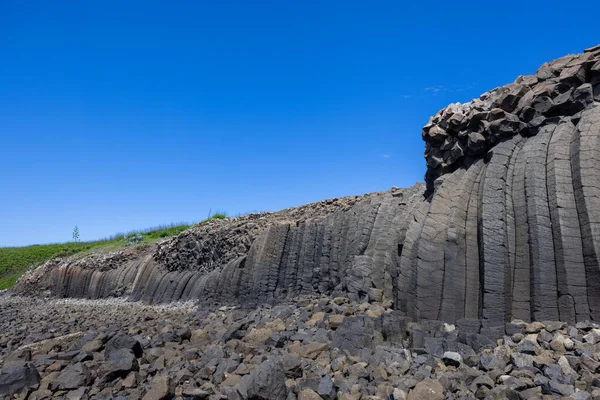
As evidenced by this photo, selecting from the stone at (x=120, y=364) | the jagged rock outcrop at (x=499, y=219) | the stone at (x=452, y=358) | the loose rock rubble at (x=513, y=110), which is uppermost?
the loose rock rubble at (x=513, y=110)

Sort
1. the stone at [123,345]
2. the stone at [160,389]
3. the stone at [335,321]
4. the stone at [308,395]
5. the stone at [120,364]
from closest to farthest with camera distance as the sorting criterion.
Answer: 1. the stone at [308,395]
2. the stone at [160,389]
3. the stone at [120,364]
4. the stone at [123,345]
5. the stone at [335,321]

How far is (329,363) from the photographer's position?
637 centimetres

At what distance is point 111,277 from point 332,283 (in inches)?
805

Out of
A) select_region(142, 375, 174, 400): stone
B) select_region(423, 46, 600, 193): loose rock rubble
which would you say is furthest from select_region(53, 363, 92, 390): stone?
select_region(423, 46, 600, 193): loose rock rubble

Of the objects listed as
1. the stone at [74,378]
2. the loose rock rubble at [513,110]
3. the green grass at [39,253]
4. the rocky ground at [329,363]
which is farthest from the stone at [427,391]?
the green grass at [39,253]

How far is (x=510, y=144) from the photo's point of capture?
8117mm

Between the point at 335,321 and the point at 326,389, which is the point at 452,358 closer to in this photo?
the point at 326,389

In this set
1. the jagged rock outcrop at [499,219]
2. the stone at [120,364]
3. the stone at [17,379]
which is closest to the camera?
the stone at [17,379]

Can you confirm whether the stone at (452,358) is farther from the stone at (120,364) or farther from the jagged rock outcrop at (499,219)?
the stone at (120,364)

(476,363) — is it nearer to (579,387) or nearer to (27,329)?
(579,387)

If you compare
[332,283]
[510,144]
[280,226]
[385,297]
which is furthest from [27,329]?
[510,144]

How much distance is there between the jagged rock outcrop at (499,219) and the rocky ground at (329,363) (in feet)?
1.74

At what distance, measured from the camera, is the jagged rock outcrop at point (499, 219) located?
6289 mm

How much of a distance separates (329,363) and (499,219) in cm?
373
